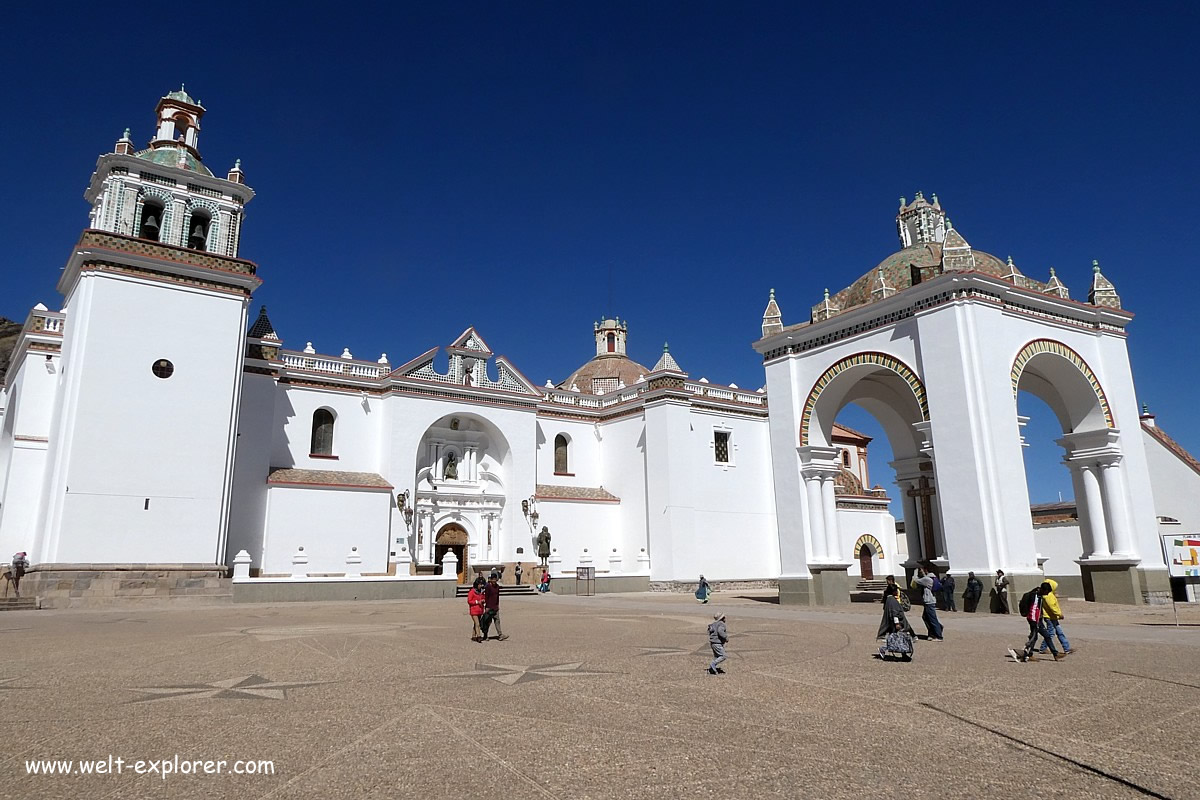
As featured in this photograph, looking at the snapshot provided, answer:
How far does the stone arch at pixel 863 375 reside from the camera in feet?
58.6

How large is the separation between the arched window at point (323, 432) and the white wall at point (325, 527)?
7.98ft

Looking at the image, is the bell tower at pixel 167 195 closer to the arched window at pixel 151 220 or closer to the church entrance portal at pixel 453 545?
the arched window at pixel 151 220

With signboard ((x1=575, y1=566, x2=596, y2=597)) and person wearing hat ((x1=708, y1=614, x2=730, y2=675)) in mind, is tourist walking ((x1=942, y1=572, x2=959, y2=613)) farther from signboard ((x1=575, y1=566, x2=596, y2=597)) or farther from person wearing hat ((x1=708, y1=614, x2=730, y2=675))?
signboard ((x1=575, y1=566, x2=596, y2=597))

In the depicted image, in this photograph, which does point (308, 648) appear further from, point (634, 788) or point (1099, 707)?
point (1099, 707)

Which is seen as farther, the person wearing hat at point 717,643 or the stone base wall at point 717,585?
the stone base wall at point 717,585

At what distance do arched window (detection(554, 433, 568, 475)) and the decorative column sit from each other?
16.4 m

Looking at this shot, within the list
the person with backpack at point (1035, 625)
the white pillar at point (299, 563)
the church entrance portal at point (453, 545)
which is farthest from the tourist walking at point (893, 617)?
the church entrance portal at point (453, 545)

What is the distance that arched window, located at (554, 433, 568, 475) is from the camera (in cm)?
3472

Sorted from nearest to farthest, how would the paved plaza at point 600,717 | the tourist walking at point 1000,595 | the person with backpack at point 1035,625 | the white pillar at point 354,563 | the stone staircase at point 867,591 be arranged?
the paved plaza at point 600,717 < the person with backpack at point 1035,625 < the tourist walking at point 1000,595 < the stone staircase at point 867,591 < the white pillar at point 354,563

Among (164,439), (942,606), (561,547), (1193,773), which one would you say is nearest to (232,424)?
(164,439)

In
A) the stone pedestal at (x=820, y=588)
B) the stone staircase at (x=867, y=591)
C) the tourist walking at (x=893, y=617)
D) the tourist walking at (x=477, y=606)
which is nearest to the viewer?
the tourist walking at (x=893, y=617)


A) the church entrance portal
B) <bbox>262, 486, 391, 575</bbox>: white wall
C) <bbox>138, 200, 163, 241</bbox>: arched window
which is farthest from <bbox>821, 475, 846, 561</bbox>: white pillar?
<bbox>138, 200, 163, 241</bbox>: arched window

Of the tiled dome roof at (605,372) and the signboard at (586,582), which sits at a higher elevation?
the tiled dome roof at (605,372)

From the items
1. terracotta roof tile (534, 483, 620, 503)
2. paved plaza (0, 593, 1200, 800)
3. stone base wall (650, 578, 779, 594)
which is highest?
terracotta roof tile (534, 483, 620, 503)
